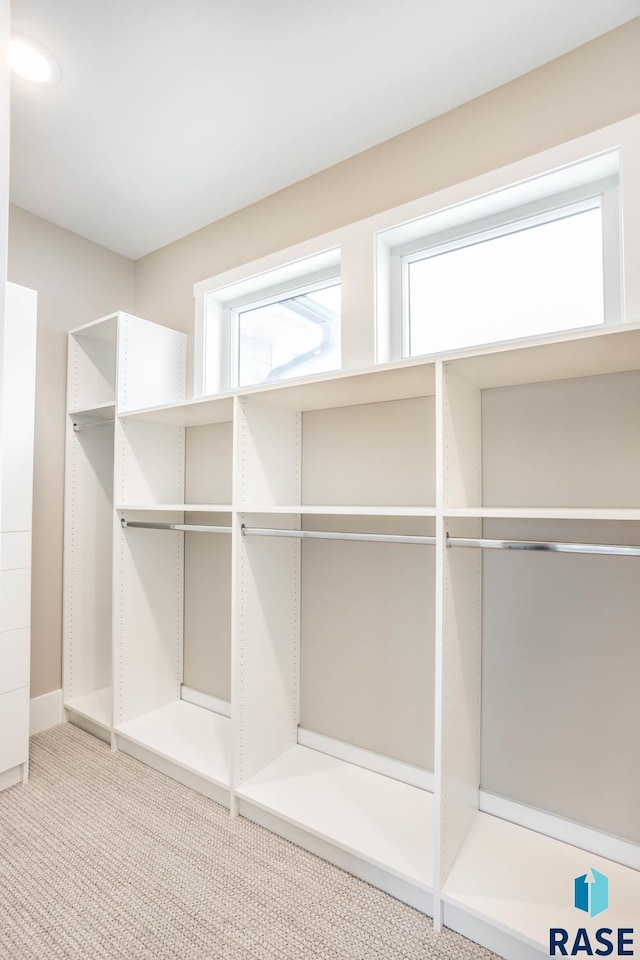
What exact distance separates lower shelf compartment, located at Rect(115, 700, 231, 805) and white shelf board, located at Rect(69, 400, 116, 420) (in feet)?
4.93

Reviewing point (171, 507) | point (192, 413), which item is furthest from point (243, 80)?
point (171, 507)

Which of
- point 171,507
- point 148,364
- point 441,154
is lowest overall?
point 171,507

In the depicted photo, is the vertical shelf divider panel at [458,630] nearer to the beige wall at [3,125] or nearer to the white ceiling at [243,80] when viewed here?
the white ceiling at [243,80]

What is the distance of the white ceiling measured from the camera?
155 cm

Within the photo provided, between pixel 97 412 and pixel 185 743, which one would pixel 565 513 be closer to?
pixel 185 743

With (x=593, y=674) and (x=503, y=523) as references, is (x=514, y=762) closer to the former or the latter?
(x=593, y=674)

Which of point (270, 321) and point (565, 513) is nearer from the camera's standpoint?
point (565, 513)

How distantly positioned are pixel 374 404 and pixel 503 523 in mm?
681

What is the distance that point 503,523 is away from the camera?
1.78 m

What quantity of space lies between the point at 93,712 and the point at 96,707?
6 cm

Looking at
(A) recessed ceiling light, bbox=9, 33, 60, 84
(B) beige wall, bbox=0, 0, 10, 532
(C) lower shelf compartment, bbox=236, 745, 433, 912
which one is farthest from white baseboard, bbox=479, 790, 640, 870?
(A) recessed ceiling light, bbox=9, 33, 60, 84

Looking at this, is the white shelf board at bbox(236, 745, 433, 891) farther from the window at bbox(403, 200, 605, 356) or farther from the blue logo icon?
the window at bbox(403, 200, 605, 356)

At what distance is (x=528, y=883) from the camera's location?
4.80 feet

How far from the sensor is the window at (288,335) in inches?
93.8
